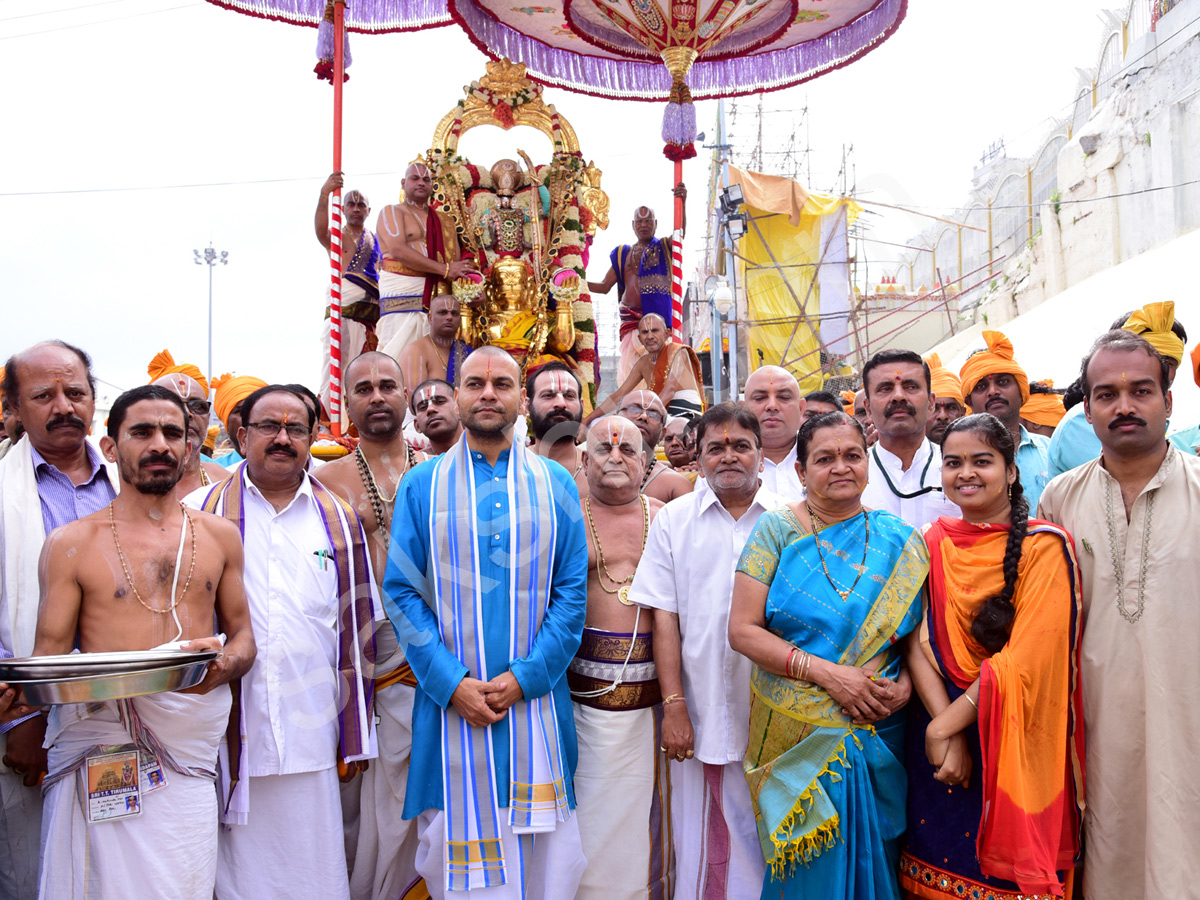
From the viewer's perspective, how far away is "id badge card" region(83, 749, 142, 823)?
251 cm

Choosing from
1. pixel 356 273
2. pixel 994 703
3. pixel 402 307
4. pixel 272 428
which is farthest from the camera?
pixel 356 273

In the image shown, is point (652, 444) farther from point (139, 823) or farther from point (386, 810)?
point (139, 823)

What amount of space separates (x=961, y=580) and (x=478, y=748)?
1.74 meters

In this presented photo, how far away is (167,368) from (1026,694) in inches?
187

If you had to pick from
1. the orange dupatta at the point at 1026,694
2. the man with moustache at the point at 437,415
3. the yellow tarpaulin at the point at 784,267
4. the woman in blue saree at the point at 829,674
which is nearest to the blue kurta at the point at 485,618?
the woman in blue saree at the point at 829,674

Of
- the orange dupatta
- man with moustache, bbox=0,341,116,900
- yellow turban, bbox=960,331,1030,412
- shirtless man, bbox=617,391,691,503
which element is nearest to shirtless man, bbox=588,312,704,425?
shirtless man, bbox=617,391,691,503

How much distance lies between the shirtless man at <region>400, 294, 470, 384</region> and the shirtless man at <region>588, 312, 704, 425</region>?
1137 millimetres

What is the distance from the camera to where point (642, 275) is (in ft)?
23.6

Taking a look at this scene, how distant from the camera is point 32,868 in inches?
111

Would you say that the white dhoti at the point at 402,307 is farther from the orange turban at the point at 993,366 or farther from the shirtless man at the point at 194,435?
the orange turban at the point at 993,366

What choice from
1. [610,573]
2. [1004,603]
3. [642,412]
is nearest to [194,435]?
[610,573]

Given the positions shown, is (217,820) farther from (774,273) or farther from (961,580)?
(774,273)

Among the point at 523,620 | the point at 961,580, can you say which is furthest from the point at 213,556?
the point at 961,580

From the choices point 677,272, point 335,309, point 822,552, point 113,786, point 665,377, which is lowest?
point 113,786
